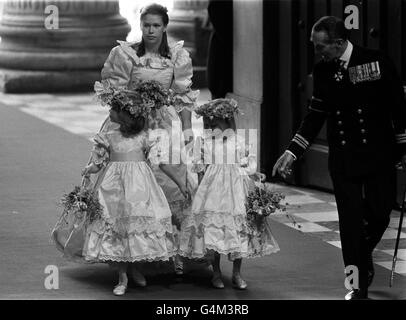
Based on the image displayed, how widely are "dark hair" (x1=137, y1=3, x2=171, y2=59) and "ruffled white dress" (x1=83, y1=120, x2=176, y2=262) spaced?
2.42 ft

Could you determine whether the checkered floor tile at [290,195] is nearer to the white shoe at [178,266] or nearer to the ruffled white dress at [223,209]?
the ruffled white dress at [223,209]

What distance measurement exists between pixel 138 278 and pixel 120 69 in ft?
4.68

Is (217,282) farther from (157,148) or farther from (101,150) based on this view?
(101,150)

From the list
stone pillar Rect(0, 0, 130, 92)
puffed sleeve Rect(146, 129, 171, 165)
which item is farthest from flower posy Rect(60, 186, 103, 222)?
stone pillar Rect(0, 0, 130, 92)

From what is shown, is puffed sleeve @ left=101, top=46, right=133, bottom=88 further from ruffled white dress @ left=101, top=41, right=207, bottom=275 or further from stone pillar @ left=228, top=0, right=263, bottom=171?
stone pillar @ left=228, top=0, right=263, bottom=171

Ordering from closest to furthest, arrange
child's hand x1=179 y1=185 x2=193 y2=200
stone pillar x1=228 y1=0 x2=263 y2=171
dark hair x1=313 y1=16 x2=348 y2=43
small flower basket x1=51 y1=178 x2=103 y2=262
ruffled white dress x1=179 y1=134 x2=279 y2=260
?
dark hair x1=313 y1=16 x2=348 y2=43 < ruffled white dress x1=179 y1=134 x2=279 y2=260 < small flower basket x1=51 y1=178 x2=103 y2=262 < child's hand x1=179 y1=185 x2=193 y2=200 < stone pillar x1=228 y1=0 x2=263 y2=171

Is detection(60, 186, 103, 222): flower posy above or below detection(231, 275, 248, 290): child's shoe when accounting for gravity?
above

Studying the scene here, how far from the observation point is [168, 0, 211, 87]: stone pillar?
20.9m

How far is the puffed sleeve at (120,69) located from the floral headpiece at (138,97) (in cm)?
21

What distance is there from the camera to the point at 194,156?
28.2 ft

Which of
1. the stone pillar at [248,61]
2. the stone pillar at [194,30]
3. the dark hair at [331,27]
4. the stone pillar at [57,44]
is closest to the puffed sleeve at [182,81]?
the dark hair at [331,27]
